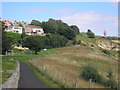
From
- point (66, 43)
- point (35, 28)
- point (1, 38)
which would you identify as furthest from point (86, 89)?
point (35, 28)

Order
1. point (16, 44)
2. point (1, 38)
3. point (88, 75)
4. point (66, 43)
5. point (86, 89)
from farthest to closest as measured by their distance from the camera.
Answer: point (66, 43) → point (16, 44) → point (1, 38) → point (88, 75) → point (86, 89)

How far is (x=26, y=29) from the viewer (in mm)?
195125

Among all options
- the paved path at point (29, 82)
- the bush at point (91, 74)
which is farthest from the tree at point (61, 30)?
the bush at point (91, 74)

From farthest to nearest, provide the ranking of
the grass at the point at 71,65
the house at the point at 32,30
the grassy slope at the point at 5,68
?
1. the house at the point at 32,30
2. the grass at the point at 71,65
3. the grassy slope at the point at 5,68

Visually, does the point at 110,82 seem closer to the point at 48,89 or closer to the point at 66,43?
the point at 48,89

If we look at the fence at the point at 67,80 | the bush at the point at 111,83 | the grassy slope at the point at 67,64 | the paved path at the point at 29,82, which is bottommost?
the grassy slope at the point at 67,64

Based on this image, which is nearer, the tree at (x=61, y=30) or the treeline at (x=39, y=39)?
the treeline at (x=39, y=39)

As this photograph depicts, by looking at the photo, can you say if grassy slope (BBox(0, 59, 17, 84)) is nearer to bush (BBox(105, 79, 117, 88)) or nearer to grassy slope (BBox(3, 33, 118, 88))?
grassy slope (BBox(3, 33, 118, 88))

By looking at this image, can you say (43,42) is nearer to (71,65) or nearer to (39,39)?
(39,39)

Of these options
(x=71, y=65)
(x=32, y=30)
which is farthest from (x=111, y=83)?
(x=32, y=30)

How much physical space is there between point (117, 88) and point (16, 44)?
365 feet

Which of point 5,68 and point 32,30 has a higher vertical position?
point 32,30

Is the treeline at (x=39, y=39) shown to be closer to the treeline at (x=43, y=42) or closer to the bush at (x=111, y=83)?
the treeline at (x=43, y=42)

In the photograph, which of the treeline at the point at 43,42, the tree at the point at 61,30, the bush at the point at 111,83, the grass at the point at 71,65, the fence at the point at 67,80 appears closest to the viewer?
the fence at the point at 67,80
